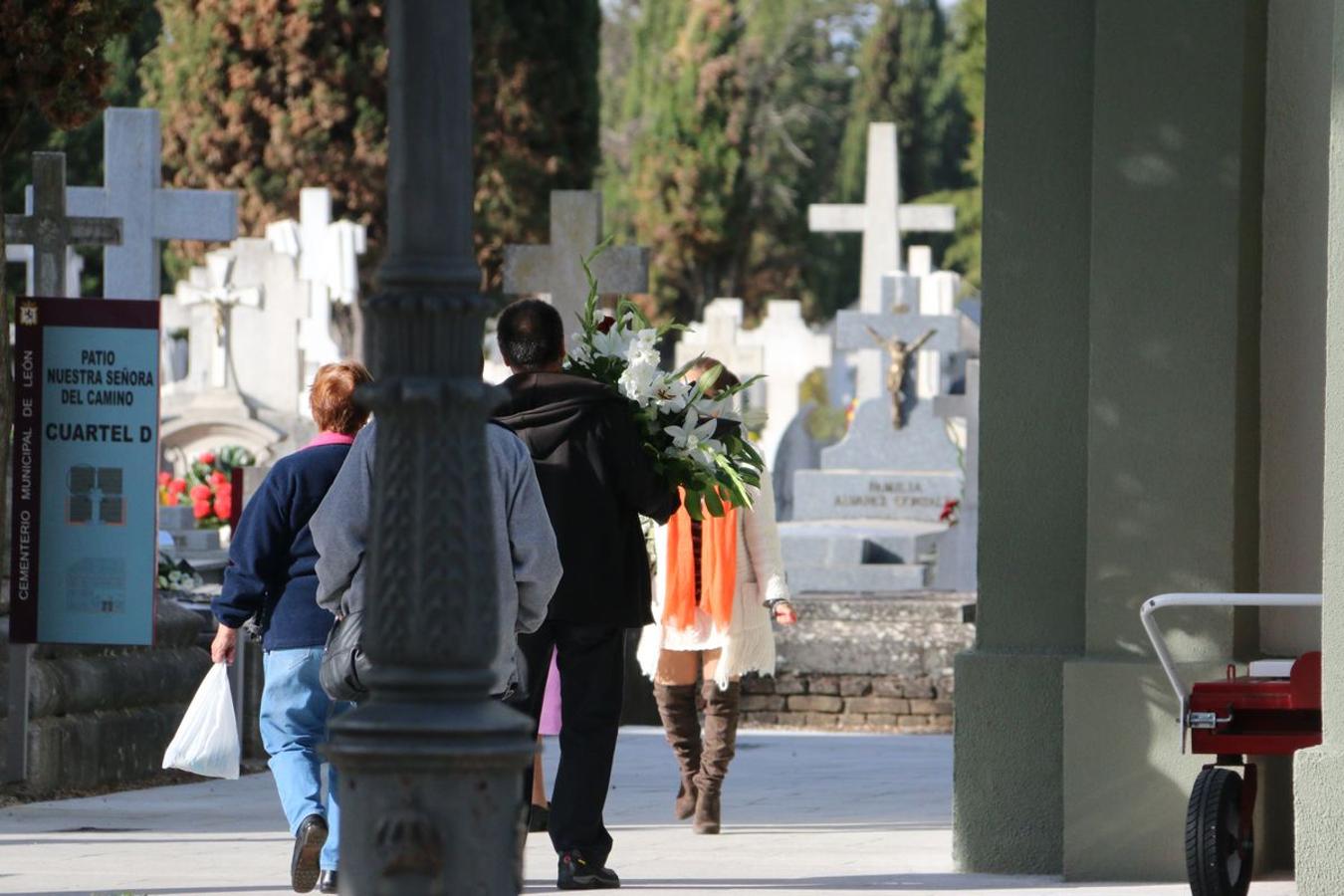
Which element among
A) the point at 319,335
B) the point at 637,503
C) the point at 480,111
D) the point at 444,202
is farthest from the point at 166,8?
the point at 444,202

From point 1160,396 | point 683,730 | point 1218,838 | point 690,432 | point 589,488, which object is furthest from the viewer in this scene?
point 683,730

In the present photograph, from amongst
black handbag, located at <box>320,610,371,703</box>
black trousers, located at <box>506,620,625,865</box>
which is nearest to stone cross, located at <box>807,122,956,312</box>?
black trousers, located at <box>506,620,625,865</box>

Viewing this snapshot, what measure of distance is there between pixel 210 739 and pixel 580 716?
1.14 m

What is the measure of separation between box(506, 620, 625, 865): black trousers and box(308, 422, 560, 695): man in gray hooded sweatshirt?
0.78m

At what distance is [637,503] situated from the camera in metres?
7.93

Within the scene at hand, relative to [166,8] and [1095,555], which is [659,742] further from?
[166,8]

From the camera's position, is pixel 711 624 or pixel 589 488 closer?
pixel 589 488

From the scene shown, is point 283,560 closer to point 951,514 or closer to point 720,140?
point 951,514

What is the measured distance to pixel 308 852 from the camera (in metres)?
7.27

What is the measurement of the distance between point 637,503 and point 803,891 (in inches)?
49.9

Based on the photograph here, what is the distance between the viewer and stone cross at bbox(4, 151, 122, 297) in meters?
12.7

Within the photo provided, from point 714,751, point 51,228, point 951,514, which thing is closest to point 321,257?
point 951,514

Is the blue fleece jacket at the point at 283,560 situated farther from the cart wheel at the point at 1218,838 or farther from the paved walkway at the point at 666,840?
the cart wheel at the point at 1218,838

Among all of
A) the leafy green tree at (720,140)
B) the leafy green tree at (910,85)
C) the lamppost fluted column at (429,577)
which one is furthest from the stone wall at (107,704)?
the leafy green tree at (910,85)
